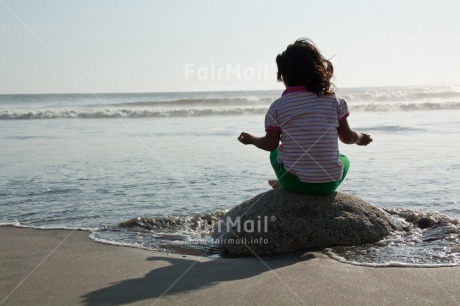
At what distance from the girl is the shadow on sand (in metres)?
0.77

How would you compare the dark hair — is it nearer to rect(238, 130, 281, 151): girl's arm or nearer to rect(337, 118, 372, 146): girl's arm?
rect(337, 118, 372, 146): girl's arm

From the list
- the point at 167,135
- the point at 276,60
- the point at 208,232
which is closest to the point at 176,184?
the point at 208,232

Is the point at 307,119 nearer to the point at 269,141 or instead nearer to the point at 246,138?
the point at 269,141

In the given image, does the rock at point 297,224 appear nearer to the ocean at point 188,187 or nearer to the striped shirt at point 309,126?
the ocean at point 188,187

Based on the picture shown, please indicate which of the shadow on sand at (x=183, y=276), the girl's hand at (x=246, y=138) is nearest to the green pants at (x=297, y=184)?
the girl's hand at (x=246, y=138)

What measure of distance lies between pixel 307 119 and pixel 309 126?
0.19 feet

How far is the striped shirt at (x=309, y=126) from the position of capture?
4727 millimetres

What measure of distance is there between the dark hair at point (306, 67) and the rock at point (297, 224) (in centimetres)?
95

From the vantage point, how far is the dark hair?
15.3ft

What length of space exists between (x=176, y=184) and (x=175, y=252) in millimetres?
3157

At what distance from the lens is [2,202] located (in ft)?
22.7

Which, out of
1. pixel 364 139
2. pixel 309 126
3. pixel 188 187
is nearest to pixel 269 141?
pixel 309 126

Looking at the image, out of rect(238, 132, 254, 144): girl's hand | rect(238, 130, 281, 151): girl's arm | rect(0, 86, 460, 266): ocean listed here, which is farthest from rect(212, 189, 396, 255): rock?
rect(238, 132, 254, 144): girl's hand

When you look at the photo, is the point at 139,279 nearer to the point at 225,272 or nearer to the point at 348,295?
the point at 225,272
